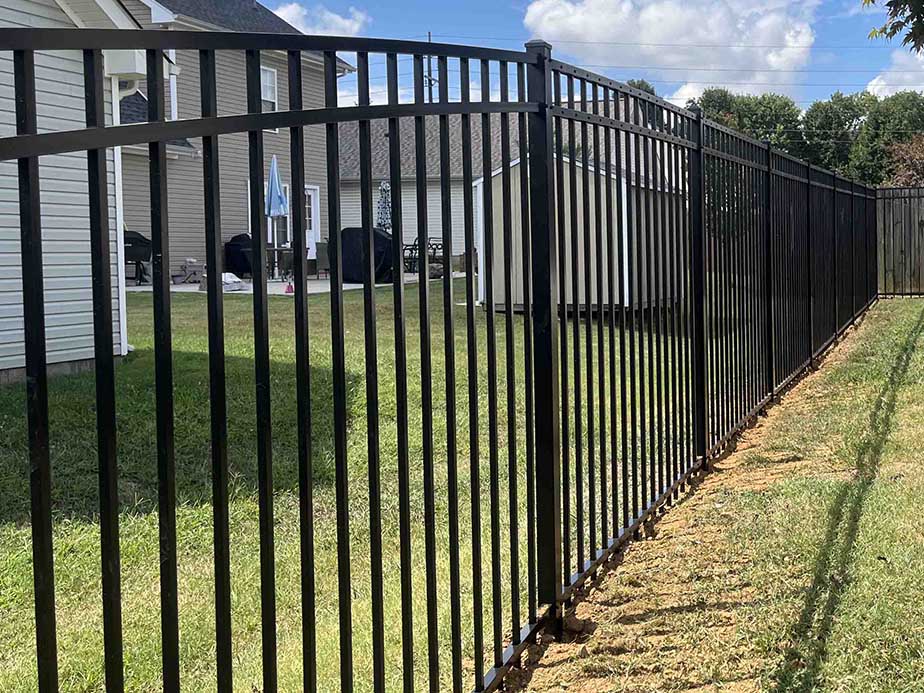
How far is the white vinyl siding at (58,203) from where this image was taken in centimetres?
765

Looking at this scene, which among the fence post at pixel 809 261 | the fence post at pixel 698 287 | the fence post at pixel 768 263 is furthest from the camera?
the fence post at pixel 809 261

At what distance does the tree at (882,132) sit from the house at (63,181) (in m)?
44.7

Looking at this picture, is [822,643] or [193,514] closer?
[822,643]

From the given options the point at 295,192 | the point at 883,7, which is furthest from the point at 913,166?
the point at 295,192

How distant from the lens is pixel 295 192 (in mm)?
2057

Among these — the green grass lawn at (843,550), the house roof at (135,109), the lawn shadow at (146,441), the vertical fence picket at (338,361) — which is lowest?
the green grass lawn at (843,550)

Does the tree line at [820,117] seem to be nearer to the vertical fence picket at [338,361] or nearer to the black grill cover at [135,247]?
the black grill cover at [135,247]

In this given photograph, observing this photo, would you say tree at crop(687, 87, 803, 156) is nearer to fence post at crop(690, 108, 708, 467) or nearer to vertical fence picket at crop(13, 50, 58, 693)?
fence post at crop(690, 108, 708, 467)

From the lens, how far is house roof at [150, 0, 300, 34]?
20.4 metres

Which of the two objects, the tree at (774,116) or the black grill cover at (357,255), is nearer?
the black grill cover at (357,255)

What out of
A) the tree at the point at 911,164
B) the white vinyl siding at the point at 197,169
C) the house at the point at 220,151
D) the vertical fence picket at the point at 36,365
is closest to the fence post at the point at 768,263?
the vertical fence picket at the point at 36,365

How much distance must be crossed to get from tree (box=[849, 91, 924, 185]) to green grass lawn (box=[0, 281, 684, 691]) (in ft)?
149

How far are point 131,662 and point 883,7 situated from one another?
7.00 meters

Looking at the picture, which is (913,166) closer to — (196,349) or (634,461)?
(196,349)
